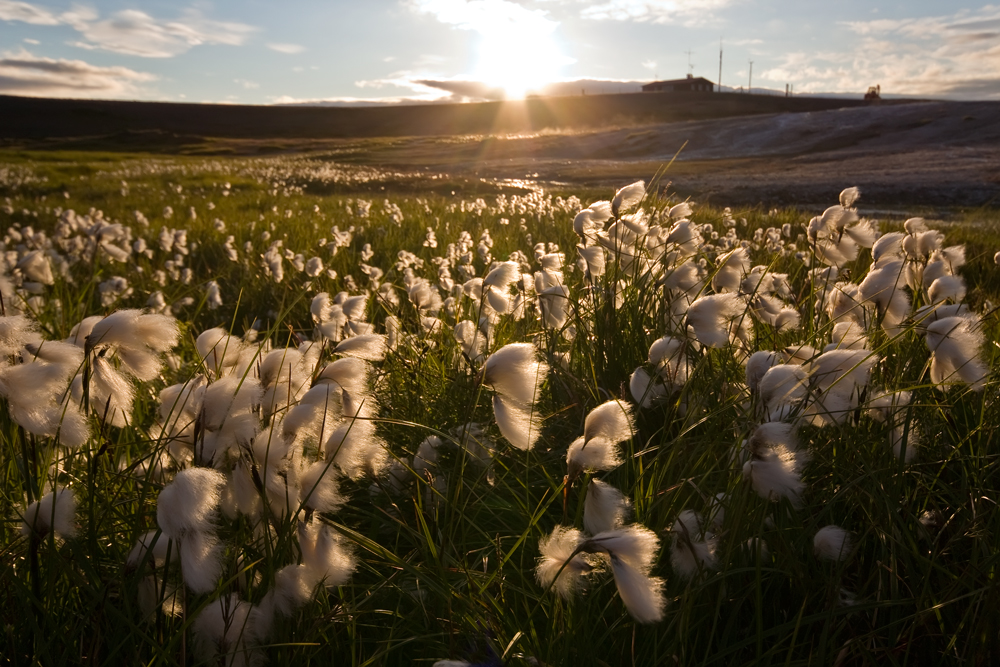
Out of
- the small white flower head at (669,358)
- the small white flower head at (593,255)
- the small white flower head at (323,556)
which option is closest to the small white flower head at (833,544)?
the small white flower head at (669,358)

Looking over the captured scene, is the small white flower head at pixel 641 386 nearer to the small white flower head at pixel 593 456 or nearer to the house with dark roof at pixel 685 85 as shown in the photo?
the small white flower head at pixel 593 456

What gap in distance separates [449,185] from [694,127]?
35.6 m

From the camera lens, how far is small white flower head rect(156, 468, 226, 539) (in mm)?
1051

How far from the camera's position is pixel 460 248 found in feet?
19.4

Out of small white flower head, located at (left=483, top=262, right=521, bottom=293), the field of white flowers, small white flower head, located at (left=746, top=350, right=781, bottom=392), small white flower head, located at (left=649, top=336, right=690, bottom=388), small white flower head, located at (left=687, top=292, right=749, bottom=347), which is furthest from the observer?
small white flower head, located at (left=483, top=262, right=521, bottom=293)

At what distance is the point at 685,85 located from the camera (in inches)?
3922

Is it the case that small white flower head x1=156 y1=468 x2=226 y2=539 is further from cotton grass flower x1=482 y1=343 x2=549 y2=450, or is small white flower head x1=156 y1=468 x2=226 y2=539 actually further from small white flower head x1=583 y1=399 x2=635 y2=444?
small white flower head x1=583 y1=399 x2=635 y2=444

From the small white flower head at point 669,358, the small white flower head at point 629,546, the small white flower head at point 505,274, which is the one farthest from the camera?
the small white flower head at point 505,274

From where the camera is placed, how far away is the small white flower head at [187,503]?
1051 millimetres

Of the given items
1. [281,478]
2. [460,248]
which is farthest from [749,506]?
[460,248]

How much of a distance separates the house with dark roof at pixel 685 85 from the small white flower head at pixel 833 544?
10695 cm

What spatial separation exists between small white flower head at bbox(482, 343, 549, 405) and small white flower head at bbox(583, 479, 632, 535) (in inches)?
8.9

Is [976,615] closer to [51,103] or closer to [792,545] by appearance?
[792,545]

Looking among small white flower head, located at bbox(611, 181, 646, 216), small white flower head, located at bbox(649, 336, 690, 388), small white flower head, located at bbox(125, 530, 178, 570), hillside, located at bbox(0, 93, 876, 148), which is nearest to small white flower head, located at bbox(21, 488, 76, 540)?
small white flower head, located at bbox(125, 530, 178, 570)
